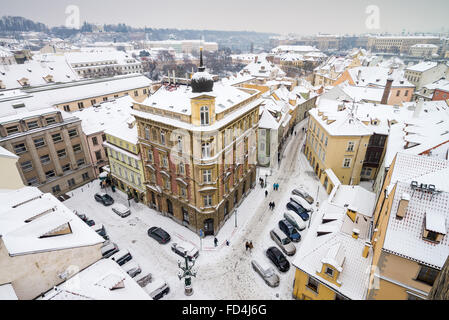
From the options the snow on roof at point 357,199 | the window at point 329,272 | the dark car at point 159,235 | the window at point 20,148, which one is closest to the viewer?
the window at point 329,272

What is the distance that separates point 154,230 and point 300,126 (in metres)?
58.5

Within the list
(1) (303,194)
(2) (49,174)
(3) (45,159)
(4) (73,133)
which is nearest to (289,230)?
(1) (303,194)

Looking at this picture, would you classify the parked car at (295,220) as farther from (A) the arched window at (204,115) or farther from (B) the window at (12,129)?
(B) the window at (12,129)

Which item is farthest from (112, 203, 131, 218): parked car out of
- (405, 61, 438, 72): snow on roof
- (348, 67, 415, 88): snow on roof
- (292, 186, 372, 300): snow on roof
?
(405, 61, 438, 72): snow on roof

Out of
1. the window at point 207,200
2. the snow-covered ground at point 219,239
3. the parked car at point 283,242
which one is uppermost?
the window at point 207,200

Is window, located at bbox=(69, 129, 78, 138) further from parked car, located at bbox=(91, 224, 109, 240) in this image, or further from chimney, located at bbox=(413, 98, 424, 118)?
chimney, located at bbox=(413, 98, 424, 118)

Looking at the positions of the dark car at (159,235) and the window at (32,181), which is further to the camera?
the window at (32,181)

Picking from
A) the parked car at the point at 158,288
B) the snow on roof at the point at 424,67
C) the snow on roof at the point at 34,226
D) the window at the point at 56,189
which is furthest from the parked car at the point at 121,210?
the snow on roof at the point at 424,67

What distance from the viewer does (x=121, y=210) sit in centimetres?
4222

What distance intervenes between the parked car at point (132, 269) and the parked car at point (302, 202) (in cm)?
2611

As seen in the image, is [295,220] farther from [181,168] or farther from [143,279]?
[143,279]

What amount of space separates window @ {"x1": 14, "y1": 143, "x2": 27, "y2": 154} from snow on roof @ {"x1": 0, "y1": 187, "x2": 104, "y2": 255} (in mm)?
16969

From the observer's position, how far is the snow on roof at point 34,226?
2084 cm

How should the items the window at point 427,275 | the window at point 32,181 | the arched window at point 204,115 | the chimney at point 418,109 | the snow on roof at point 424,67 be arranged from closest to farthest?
the window at point 427,275 → the arched window at point 204,115 → the window at point 32,181 → the chimney at point 418,109 → the snow on roof at point 424,67
